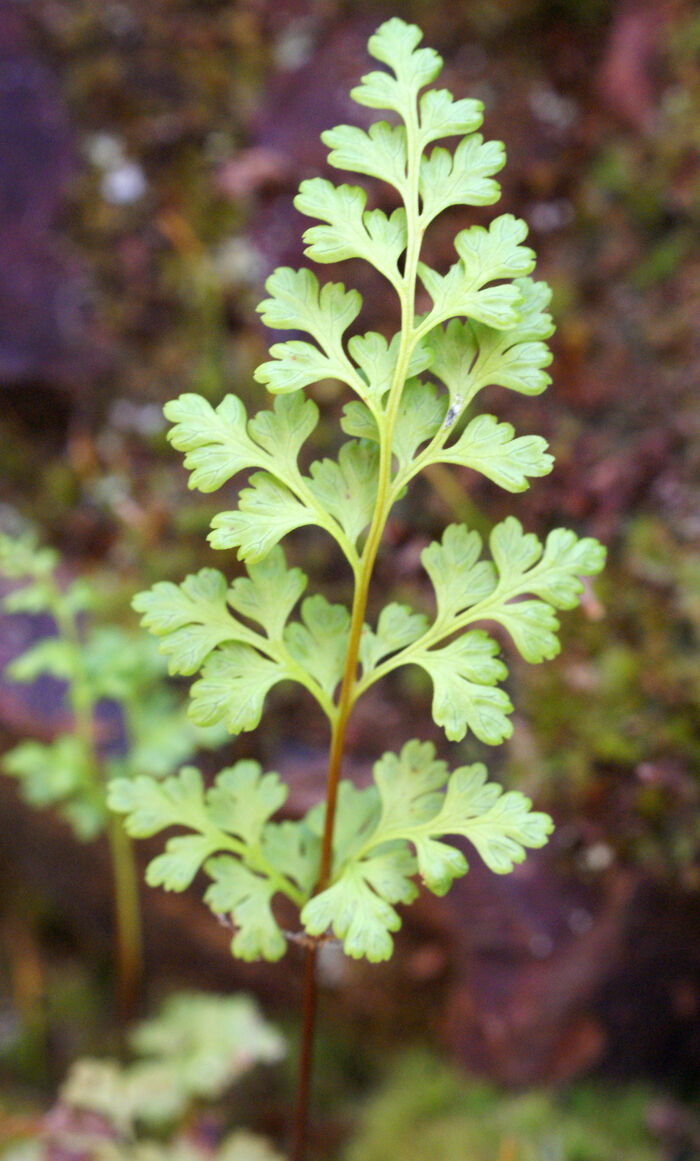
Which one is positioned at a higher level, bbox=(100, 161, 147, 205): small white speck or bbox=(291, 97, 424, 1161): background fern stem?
bbox=(100, 161, 147, 205): small white speck

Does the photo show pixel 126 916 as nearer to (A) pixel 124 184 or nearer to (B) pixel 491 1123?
(B) pixel 491 1123

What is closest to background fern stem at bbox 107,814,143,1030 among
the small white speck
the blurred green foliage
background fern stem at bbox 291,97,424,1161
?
the blurred green foliage

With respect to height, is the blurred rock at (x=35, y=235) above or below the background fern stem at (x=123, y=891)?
above

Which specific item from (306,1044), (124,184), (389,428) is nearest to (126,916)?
(306,1044)

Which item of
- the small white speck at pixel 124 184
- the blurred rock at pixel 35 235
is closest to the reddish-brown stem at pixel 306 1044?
the blurred rock at pixel 35 235

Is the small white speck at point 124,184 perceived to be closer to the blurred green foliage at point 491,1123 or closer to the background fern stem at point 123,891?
the background fern stem at point 123,891

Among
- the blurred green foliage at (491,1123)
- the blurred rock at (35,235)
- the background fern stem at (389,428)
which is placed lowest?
the blurred green foliage at (491,1123)

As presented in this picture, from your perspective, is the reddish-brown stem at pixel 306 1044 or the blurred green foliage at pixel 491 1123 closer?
the reddish-brown stem at pixel 306 1044

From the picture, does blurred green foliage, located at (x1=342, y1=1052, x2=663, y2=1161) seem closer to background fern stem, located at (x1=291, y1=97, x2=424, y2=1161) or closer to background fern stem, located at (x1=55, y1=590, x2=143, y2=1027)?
background fern stem, located at (x1=55, y1=590, x2=143, y2=1027)

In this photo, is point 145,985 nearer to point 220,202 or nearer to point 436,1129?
point 436,1129
